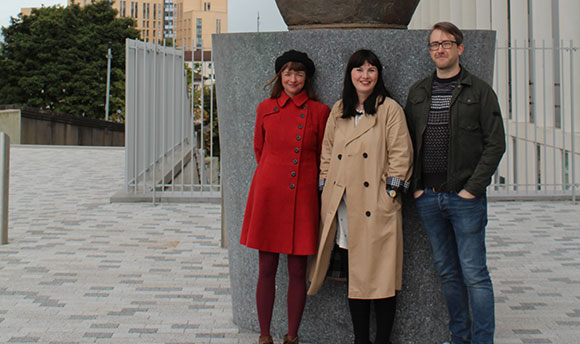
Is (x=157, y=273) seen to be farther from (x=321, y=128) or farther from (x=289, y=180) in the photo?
(x=321, y=128)

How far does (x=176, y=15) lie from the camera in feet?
457

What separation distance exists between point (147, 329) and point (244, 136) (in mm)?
1365

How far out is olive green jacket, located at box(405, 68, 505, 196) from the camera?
3203 millimetres

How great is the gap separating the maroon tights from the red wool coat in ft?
0.34

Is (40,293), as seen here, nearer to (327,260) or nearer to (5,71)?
(327,260)

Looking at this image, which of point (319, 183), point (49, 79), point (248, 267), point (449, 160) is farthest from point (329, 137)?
point (49, 79)

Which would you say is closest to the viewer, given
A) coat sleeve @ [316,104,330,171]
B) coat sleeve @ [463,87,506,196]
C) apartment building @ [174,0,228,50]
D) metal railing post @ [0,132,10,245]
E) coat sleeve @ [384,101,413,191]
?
coat sleeve @ [463,87,506,196]

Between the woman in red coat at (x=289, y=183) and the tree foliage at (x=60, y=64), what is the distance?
3306cm

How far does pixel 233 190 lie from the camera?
159 inches

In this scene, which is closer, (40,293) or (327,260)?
(327,260)

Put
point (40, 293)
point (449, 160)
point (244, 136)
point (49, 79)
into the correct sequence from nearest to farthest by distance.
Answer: point (449, 160) < point (244, 136) < point (40, 293) < point (49, 79)

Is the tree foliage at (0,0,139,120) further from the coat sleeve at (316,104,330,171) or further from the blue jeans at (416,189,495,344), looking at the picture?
the blue jeans at (416,189,495,344)

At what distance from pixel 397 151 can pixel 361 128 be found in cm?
22

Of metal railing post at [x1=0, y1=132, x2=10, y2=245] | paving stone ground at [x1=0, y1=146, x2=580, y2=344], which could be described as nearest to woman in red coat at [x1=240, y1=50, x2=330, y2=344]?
paving stone ground at [x1=0, y1=146, x2=580, y2=344]
